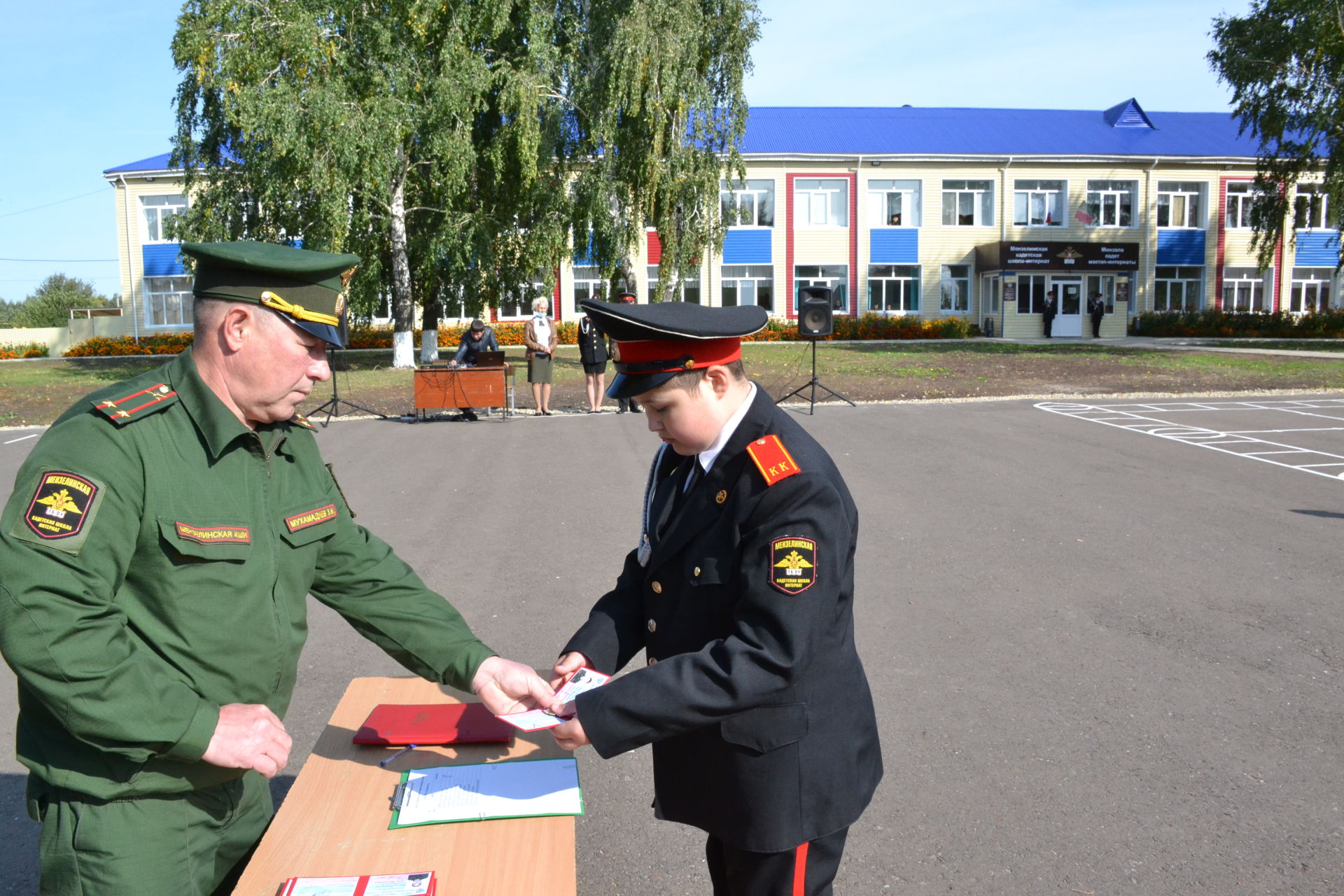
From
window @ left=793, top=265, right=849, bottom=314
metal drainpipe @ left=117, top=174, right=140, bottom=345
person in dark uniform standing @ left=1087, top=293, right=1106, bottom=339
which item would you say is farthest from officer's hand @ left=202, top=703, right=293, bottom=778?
metal drainpipe @ left=117, top=174, right=140, bottom=345

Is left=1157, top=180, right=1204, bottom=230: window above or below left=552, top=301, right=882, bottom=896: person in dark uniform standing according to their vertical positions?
above

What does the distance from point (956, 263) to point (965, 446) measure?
34.6 meters

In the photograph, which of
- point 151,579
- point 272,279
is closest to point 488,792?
point 151,579

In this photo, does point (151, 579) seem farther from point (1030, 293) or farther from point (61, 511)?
point (1030, 293)

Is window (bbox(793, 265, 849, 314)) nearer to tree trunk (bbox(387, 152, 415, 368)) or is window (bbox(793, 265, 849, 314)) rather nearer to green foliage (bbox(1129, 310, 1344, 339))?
green foliage (bbox(1129, 310, 1344, 339))

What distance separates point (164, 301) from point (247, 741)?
4691 centimetres

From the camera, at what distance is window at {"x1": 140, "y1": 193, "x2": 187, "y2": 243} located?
1662 inches

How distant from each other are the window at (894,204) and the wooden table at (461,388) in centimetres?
3178

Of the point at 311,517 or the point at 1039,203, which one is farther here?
the point at 1039,203

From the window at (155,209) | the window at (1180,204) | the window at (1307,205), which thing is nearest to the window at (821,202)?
the window at (1180,204)

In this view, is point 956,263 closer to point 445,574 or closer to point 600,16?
point 600,16

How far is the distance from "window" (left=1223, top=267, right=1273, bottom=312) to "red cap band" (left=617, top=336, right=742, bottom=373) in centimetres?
5084

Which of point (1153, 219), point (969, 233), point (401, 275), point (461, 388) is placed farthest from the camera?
point (1153, 219)

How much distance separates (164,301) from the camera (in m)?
43.0
